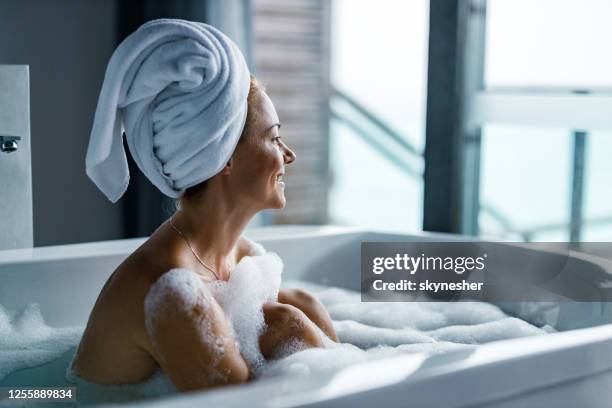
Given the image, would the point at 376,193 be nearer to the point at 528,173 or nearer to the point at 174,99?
the point at 528,173

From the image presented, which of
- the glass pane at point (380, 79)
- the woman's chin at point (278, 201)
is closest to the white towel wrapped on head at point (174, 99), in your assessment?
the woman's chin at point (278, 201)

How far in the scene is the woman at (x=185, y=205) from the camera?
130 centimetres

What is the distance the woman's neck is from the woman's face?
1.4 inches

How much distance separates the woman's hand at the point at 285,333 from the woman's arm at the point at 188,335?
0.65ft

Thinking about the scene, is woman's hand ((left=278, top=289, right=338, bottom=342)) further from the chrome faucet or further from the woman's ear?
the chrome faucet

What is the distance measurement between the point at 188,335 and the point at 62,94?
233 cm

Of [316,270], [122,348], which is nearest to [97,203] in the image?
[316,270]

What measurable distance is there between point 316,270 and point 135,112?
3.83ft


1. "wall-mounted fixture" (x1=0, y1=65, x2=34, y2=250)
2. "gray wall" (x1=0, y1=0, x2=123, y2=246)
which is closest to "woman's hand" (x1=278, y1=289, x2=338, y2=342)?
"wall-mounted fixture" (x1=0, y1=65, x2=34, y2=250)

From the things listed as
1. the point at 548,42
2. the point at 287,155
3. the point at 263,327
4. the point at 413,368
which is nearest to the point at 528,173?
the point at 548,42

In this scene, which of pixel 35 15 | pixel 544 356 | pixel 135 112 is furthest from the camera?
pixel 35 15

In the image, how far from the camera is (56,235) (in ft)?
11.2

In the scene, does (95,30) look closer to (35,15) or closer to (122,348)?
(35,15)

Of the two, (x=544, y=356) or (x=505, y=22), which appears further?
(x=505, y=22)
